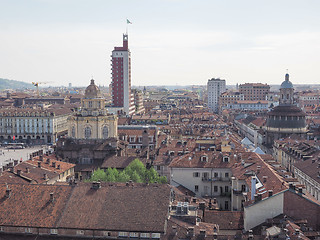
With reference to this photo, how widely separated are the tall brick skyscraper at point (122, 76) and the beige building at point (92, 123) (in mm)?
85875

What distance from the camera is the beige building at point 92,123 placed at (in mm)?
95250

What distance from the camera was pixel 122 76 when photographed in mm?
184125

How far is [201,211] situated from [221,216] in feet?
8.07

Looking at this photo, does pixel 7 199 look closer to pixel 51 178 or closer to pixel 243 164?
pixel 51 178

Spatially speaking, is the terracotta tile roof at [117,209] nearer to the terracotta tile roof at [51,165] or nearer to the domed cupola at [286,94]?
the terracotta tile roof at [51,165]

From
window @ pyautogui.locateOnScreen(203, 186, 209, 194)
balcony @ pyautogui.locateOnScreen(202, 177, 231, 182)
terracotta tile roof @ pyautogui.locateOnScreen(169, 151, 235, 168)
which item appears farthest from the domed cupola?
window @ pyautogui.locateOnScreen(203, 186, 209, 194)

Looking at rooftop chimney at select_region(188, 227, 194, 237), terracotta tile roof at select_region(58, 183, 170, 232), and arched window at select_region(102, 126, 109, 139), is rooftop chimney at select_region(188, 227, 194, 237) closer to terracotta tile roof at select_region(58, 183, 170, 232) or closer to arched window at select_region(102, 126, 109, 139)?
terracotta tile roof at select_region(58, 183, 170, 232)

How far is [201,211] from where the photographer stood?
49.5 m

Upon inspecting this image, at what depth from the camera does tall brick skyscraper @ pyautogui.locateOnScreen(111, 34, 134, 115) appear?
598ft

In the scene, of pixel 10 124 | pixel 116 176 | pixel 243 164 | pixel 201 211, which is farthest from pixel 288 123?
pixel 10 124

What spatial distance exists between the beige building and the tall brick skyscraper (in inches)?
3381

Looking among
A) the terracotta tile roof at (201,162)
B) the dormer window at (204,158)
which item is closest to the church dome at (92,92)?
the terracotta tile roof at (201,162)

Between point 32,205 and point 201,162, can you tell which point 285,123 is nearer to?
point 201,162

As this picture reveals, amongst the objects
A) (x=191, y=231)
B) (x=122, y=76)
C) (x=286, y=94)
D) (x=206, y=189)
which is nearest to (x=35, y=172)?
(x=206, y=189)
